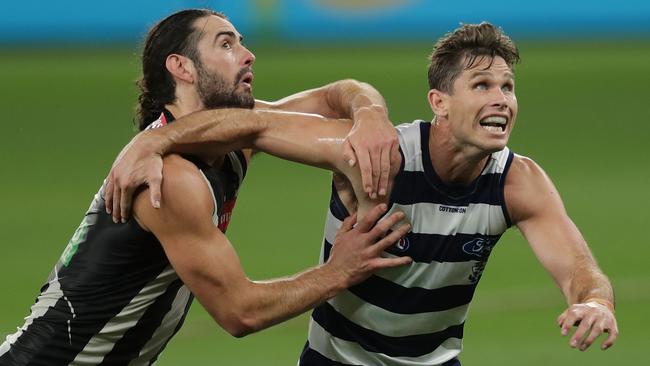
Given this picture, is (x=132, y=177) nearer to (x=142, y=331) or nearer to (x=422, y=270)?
(x=142, y=331)

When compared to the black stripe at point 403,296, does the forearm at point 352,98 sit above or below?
above

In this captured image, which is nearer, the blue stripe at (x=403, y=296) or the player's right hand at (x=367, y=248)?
the player's right hand at (x=367, y=248)

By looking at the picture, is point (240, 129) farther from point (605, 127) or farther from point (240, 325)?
point (605, 127)

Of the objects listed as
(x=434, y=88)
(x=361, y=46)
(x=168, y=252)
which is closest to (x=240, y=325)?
(x=168, y=252)

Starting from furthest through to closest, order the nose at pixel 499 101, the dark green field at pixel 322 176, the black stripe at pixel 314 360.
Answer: the dark green field at pixel 322 176
the black stripe at pixel 314 360
the nose at pixel 499 101

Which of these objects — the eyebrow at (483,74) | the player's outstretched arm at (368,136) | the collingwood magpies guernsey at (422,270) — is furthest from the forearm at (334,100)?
the eyebrow at (483,74)

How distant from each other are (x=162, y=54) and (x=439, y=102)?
1.40 m

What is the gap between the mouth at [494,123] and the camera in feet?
17.8

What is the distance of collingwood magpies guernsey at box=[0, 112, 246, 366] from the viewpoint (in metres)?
5.40

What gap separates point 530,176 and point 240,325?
4.63 ft

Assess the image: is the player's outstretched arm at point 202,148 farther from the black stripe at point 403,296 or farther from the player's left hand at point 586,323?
the player's left hand at point 586,323

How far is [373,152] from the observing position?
532cm

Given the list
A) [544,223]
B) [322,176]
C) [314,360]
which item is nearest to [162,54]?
[314,360]

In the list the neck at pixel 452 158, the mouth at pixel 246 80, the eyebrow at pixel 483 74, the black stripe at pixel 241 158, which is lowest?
the black stripe at pixel 241 158
